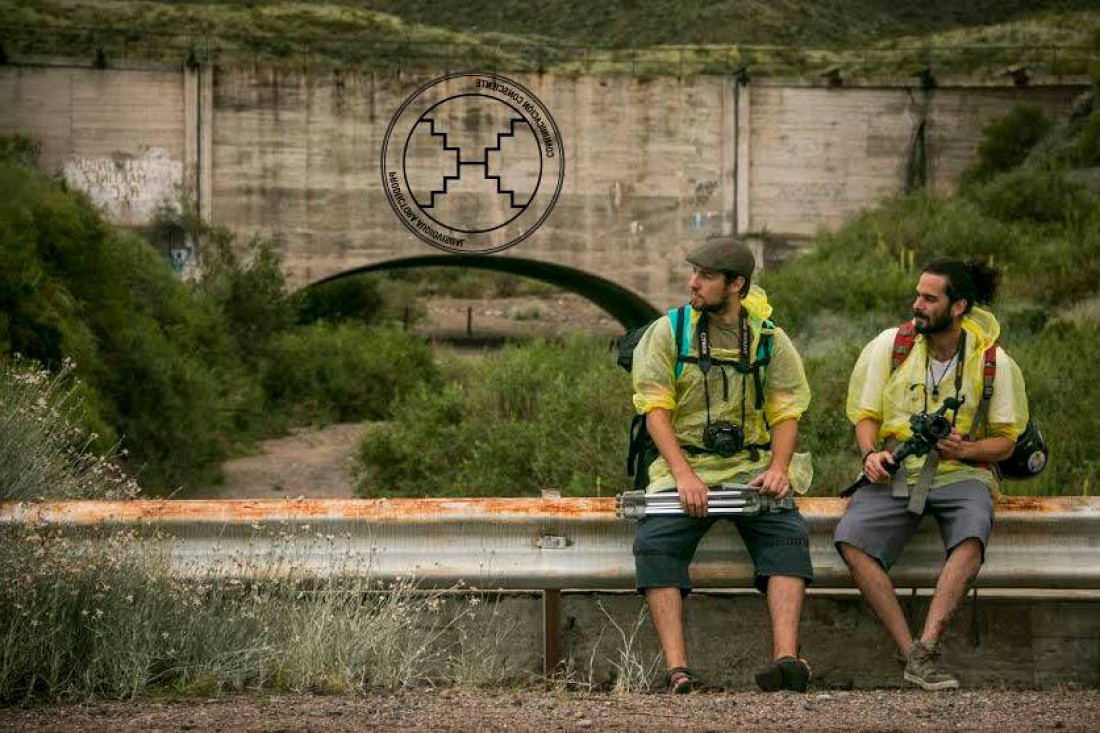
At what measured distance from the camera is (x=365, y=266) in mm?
38000

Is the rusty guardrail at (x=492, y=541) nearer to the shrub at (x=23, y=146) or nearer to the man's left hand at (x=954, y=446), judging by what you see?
the man's left hand at (x=954, y=446)

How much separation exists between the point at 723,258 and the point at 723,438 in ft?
2.46

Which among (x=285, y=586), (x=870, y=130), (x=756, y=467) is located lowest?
(x=285, y=586)

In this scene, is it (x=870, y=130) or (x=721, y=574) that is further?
(x=870, y=130)

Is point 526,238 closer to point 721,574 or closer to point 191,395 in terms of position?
point 191,395

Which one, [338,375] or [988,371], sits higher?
[988,371]

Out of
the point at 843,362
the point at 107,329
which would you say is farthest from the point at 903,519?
the point at 107,329

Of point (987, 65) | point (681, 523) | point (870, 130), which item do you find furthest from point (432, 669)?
point (987, 65)

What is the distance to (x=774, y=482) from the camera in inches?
268

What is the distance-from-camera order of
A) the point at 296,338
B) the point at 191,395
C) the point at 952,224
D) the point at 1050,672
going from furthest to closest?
the point at 296,338, the point at 952,224, the point at 191,395, the point at 1050,672

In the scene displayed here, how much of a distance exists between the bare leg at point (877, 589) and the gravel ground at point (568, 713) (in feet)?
1.68

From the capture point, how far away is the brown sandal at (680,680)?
6371 millimetres

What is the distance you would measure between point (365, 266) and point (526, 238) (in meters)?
3.78

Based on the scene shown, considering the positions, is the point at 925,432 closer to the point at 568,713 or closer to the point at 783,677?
the point at 783,677
